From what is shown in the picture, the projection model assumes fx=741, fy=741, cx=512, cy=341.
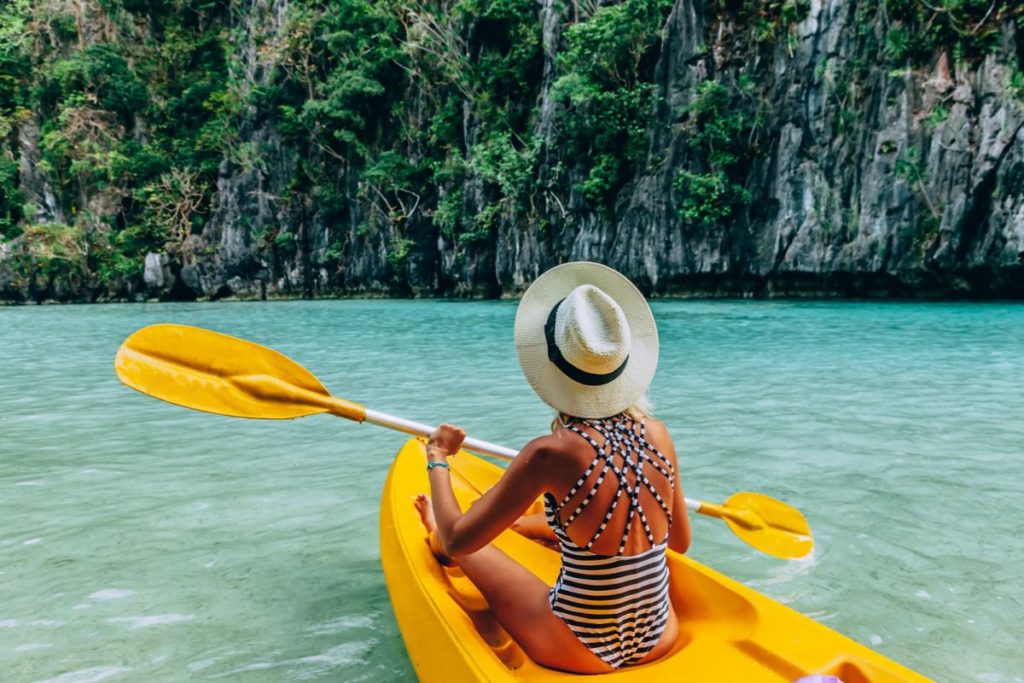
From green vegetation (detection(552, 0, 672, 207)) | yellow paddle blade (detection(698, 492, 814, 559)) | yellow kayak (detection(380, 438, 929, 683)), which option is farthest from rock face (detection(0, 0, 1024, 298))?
yellow kayak (detection(380, 438, 929, 683))

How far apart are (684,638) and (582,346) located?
2.96ft

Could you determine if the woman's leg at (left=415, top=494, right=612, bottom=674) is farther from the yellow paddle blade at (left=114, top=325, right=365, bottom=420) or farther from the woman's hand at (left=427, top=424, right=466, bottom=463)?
the yellow paddle blade at (left=114, top=325, right=365, bottom=420)

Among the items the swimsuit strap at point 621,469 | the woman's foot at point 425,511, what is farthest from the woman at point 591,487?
the woman's foot at point 425,511

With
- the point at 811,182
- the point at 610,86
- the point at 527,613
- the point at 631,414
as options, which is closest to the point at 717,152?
the point at 811,182

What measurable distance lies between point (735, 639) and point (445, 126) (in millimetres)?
27116

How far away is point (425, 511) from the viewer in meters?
2.60

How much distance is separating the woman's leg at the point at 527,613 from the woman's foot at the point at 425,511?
1.51ft

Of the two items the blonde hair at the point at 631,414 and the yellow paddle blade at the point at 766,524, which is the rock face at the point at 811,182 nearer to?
the yellow paddle blade at the point at 766,524

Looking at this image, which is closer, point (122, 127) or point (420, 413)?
point (420, 413)

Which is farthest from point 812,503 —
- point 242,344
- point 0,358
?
point 0,358

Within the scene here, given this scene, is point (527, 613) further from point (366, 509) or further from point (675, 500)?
point (366, 509)

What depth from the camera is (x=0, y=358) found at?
10461 mm

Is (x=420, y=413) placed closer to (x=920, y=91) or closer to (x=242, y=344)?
(x=242, y=344)

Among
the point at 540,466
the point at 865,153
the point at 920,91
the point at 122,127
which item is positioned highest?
the point at 122,127
